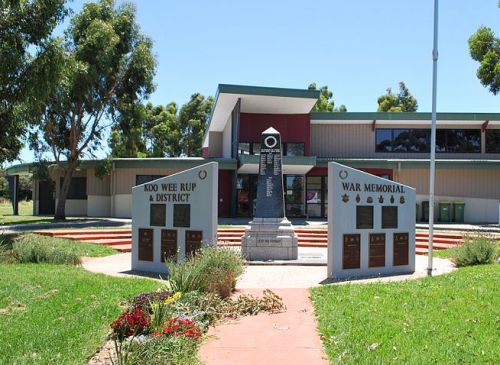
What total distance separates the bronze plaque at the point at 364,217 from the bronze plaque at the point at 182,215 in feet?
12.6

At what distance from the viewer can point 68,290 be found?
884 centimetres

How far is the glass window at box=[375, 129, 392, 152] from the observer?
95.1 ft

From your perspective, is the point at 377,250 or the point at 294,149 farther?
the point at 294,149

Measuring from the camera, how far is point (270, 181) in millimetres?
14430

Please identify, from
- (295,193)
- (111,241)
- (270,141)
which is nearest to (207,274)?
(270,141)

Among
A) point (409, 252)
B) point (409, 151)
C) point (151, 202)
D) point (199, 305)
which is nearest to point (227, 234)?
point (151, 202)

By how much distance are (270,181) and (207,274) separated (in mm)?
6392

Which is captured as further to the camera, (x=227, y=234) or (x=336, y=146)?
(x=336, y=146)

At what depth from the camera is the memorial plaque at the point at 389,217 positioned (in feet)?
38.1

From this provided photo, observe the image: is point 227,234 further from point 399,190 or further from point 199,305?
point 199,305

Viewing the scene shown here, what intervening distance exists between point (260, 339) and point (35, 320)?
3.07 meters

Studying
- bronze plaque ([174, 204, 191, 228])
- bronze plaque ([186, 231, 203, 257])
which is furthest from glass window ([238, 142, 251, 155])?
bronze plaque ([186, 231, 203, 257])

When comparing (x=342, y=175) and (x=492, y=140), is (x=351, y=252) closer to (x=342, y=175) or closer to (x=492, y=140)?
(x=342, y=175)

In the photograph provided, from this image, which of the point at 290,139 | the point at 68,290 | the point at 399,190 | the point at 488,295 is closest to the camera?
the point at 488,295
